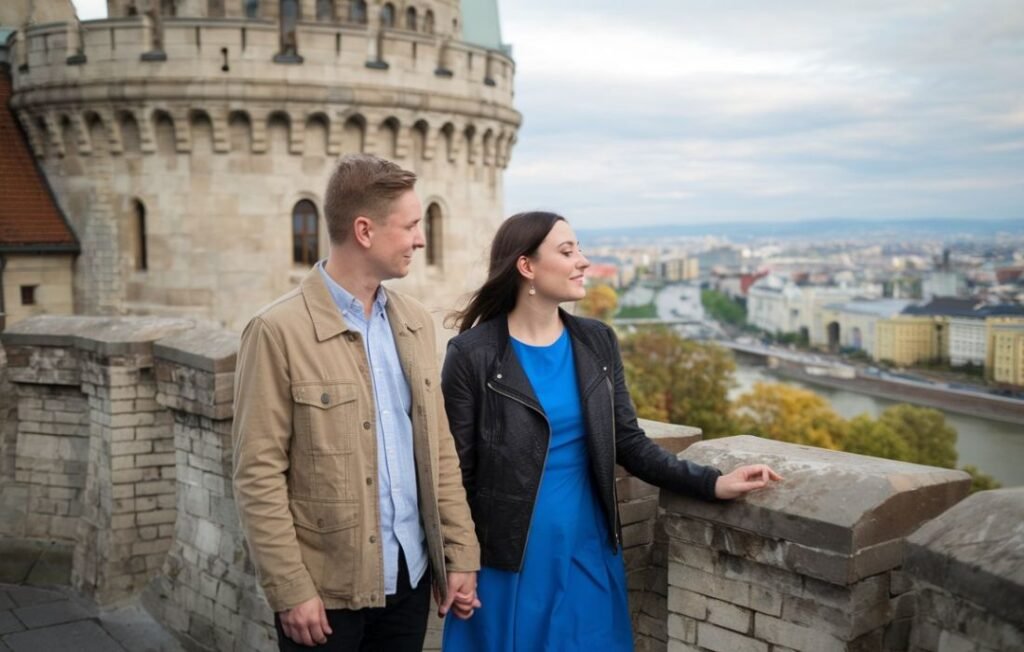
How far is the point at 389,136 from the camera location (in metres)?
18.9

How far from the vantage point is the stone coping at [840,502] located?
347 centimetres

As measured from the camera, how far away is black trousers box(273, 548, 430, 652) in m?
3.29

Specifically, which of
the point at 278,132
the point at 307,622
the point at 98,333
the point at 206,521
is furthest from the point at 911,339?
the point at 307,622

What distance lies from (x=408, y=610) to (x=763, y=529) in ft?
4.50

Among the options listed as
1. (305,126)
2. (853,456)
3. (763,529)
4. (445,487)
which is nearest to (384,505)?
(445,487)

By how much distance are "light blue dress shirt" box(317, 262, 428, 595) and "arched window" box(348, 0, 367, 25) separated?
1745 centimetres

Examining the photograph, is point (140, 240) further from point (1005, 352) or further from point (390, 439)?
point (1005, 352)

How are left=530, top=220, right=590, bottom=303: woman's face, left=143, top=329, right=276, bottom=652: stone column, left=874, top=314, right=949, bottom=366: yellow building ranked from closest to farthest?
left=530, top=220, right=590, bottom=303: woman's face, left=143, top=329, right=276, bottom=652: stone column, left=874, top=314, right=949, bottom=366: yellow building

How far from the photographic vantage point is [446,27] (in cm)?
2203

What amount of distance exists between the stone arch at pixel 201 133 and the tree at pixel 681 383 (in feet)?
76.3

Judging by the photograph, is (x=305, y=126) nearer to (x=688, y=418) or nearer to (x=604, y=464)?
(x=604, y=464)

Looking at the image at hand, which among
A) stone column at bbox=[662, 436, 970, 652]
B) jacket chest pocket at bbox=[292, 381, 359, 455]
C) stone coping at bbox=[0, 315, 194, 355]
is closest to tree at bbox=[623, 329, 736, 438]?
stone coping at bbox=[0, 315, 194, 355]

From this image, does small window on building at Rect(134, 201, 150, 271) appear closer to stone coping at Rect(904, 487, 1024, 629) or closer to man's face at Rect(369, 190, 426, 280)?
man's face at Rect(369, 190, 426, 280)

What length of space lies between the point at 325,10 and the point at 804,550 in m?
18.0
